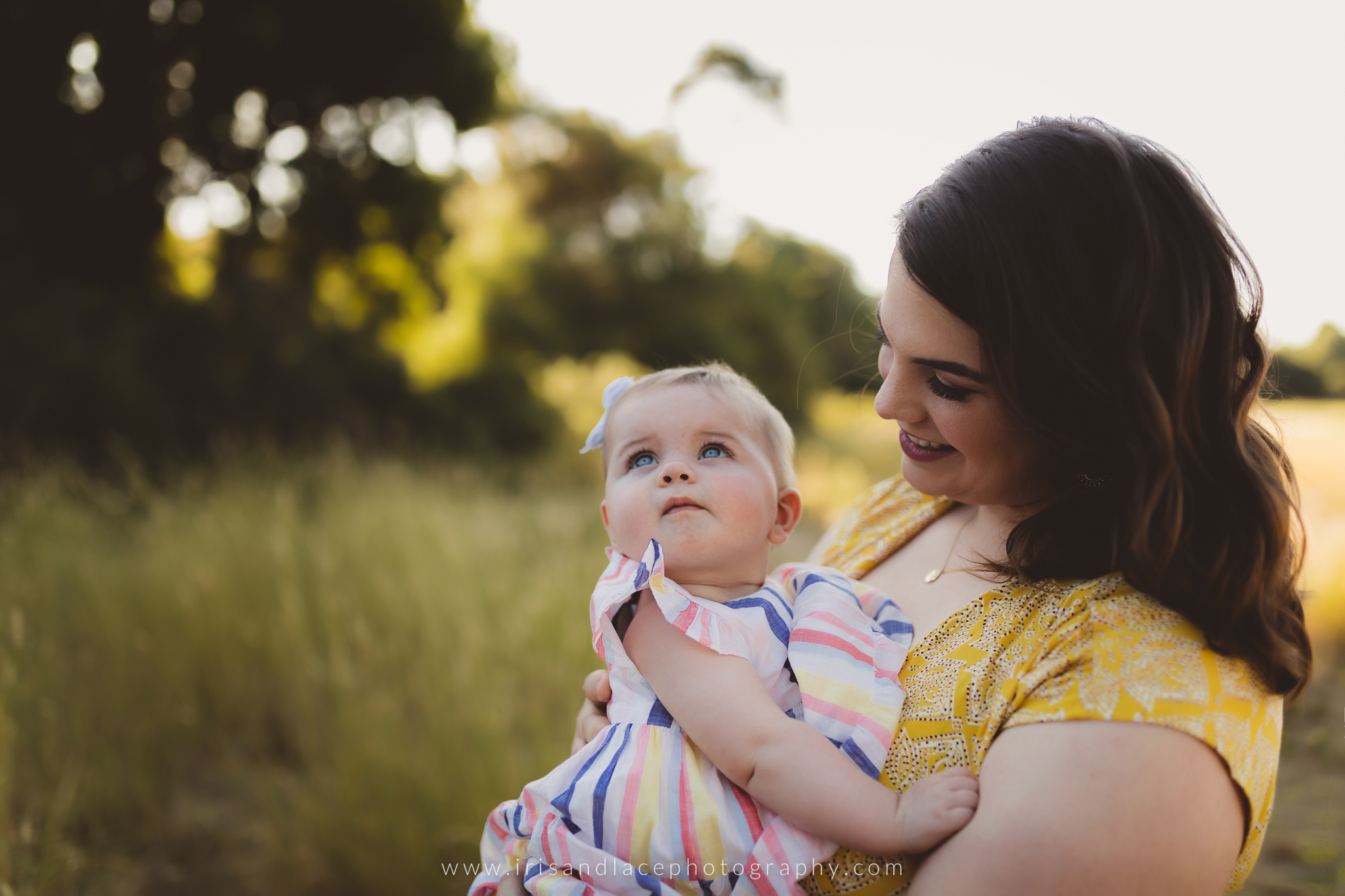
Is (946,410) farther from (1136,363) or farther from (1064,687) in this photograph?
(1064,687)

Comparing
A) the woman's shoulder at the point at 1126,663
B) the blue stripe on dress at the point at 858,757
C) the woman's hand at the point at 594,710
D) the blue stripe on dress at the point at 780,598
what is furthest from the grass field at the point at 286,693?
the woman's hand at the point at 594,710

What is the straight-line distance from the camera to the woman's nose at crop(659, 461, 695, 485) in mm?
1450

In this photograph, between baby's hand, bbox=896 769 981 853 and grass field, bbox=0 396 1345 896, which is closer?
baby's hand, bbox=896 769 981 853

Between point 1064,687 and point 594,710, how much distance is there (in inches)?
34.2

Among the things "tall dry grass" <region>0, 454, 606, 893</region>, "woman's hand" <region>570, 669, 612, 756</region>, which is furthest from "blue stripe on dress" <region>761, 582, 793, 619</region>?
"tall dry grass" <region>0, 454, 606, 893</region>

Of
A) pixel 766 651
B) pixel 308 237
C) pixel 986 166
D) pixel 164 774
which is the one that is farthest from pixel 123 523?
pixel 986 166

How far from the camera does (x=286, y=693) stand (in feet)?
12.8

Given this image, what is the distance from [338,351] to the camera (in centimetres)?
946

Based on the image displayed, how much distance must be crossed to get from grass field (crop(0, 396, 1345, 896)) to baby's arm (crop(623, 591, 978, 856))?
1.11 m

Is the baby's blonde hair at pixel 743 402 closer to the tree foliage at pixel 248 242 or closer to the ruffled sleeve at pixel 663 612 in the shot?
the ruffled sleeve at pixel 663 612

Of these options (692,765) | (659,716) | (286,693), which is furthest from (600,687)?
(286,693)

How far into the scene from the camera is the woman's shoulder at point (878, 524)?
5.70 feet

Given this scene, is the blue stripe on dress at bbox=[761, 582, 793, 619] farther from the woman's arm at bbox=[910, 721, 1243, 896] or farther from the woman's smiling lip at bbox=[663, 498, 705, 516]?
the woman's arm at bbox=[910, 721, 1243, 896]

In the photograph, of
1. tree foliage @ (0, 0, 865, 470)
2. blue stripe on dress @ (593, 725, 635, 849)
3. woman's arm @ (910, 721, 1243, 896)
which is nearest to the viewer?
woman's arm @ (910, 721, 1243, 896)
